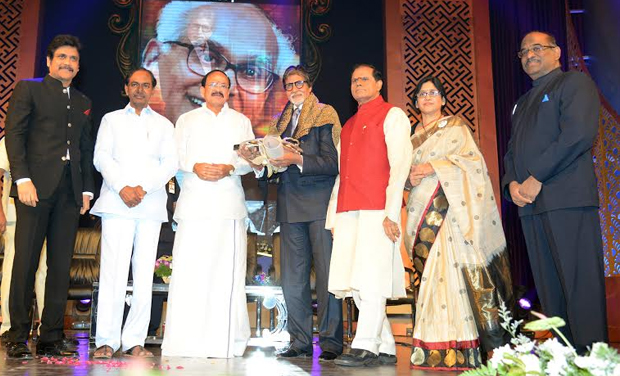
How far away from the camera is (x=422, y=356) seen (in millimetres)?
3031

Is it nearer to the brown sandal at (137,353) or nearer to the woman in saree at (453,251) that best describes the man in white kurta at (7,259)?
the brown sandal at (137,353)

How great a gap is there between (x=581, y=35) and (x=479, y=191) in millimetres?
4677

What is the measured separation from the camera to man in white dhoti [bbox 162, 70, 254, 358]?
3484 millimetres

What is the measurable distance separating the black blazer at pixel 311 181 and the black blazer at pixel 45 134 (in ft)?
3.83

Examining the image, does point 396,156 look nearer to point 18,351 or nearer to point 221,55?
point 18,351

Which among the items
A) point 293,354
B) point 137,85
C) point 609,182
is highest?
point 137,85

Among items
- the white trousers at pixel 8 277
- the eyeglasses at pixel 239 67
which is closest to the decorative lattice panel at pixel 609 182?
the eyeglasses at pixel 239 67

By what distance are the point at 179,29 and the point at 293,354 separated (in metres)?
4.89

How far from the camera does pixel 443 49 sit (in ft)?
22.6

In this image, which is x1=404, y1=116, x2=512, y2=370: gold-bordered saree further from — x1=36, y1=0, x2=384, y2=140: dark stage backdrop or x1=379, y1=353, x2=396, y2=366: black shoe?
x1=36, y1=0, x2=384, y2=140: dark stage backdrop

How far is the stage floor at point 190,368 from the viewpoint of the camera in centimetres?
266

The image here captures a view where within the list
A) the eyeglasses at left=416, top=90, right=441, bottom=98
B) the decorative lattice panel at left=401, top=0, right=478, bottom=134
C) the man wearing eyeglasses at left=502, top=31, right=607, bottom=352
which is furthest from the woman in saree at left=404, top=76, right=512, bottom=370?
the decorative lattice panel at left=401, top=0, right=478, bottom=134

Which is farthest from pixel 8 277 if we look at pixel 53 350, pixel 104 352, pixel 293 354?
pixel 293 354

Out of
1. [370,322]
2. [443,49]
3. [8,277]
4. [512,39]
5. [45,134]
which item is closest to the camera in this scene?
[370,322]
